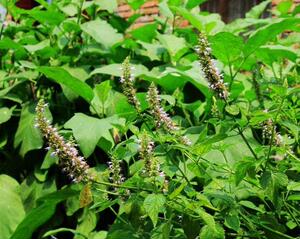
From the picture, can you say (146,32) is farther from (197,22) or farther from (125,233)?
(125,233)

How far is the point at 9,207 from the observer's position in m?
2.48

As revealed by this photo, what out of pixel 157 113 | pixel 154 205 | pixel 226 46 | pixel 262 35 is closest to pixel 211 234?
pixel 154 205

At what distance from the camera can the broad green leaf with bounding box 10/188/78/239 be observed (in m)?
2.23

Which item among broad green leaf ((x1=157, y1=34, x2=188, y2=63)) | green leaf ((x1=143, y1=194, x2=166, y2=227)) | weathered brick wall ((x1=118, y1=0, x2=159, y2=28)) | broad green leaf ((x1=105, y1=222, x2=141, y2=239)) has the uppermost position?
green leaf ((x1=143, y1=194, x2=166, y2=227))

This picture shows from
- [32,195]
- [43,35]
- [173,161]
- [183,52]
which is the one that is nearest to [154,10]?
[43,35]

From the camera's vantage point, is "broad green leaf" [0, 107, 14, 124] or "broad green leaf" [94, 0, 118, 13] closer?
"broad green leaf" [0, 107, 14, 124]

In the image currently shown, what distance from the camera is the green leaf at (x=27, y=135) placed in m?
2.51

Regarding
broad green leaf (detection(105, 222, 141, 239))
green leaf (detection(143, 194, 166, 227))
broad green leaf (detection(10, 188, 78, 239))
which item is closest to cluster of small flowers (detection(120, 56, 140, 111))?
green leaf (detection(143, 194, 166, 227))

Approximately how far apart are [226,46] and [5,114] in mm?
1229

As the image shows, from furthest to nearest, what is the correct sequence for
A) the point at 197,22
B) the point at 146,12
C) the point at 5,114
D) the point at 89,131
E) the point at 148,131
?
the point at 146,12, the point at 197,22, the point at 5,114, the point at 89,131, the point at 148,131

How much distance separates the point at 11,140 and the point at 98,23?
706mm

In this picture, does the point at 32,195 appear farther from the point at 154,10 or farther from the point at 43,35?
the point at 154,10

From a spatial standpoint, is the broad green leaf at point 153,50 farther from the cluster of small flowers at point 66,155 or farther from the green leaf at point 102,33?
the cluster of small flowers at point 66,155

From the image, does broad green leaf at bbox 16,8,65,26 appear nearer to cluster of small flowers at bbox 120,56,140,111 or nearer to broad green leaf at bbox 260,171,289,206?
cluster of small flowers at bbox 120,56,140,111
